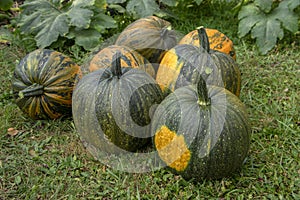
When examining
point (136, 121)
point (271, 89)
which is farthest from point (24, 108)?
point (271, 89)

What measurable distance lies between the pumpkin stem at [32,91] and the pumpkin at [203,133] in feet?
4.11

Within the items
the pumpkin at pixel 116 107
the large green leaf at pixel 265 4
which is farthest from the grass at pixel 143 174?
the large green leaf at pixel 265 4

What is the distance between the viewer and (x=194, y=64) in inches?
138

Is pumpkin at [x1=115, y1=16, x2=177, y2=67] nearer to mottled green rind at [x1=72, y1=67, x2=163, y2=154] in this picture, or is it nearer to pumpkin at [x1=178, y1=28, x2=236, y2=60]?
pumpkin at [x1=178, y1=28, x2=236, y2=60]

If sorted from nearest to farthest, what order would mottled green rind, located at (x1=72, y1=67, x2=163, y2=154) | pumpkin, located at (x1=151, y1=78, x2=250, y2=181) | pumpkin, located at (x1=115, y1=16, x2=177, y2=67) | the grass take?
pumpkin, located at (x1=151, y1=78, x2=250, y2=181) → the grass → mottled green rind, located at (x1=72, y1=67, x2=163, y2=154) → pumpkin, located at (x1=115, y1=16, x2=177, y2=67)

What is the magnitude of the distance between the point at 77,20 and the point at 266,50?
2230 millimetres

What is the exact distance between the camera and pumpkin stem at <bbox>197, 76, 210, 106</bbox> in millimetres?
2949

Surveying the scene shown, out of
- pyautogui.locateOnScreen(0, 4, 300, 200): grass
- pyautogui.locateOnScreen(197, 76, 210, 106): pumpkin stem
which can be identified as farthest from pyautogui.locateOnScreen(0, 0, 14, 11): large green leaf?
pyautogui.locateOnScreen(197, 76, 210, 106): pumpkin stem

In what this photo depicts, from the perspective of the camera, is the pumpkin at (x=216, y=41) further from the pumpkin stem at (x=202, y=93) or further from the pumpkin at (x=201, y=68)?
the pumpkin stem at (x=202, y=93)

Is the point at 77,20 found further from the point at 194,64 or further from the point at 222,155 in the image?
the point at 222,155

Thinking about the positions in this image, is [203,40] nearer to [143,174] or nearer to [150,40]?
[150,40]

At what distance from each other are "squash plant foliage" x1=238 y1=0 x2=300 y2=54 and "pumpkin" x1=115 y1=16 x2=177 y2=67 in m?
1.26

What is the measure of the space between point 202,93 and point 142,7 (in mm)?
2284

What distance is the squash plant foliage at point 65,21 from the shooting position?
4844 mm
